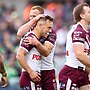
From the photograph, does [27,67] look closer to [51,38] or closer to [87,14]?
[51,38]

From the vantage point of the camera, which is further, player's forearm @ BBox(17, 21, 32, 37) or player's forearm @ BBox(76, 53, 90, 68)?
player's forearm @ BBox(17, 21, 32, 37)

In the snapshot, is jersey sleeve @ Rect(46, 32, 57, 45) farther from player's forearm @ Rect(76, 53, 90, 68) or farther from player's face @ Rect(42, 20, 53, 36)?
player's forearm @ Rect(76, 53, 90, 68)

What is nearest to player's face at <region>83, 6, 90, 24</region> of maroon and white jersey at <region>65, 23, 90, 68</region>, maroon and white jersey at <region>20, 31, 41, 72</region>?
maroon and white jersey at <region>65, 23, 90, 68</region>

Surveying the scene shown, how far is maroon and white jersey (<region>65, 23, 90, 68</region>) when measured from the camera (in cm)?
986

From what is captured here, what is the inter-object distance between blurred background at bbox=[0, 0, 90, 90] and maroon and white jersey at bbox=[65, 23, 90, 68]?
500cm

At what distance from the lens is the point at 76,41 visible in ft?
32.2

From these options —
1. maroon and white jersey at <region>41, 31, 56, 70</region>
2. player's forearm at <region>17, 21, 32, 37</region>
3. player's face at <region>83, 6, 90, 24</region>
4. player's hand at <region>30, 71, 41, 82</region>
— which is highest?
player's face at <region>83, 6, 90, 24</region>

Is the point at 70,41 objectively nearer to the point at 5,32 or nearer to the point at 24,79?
the point at 24,79

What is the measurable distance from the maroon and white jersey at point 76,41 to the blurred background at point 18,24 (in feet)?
16.4

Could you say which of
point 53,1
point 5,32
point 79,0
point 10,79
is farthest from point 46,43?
point 53,1

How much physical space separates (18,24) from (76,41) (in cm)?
929

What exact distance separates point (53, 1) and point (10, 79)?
5.83 meters

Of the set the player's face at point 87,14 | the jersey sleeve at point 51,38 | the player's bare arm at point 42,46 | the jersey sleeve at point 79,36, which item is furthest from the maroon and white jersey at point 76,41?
the player's bare arm at point 42,46

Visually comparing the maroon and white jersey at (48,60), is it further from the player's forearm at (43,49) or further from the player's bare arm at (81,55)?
the player's bare arm at (81,55)
